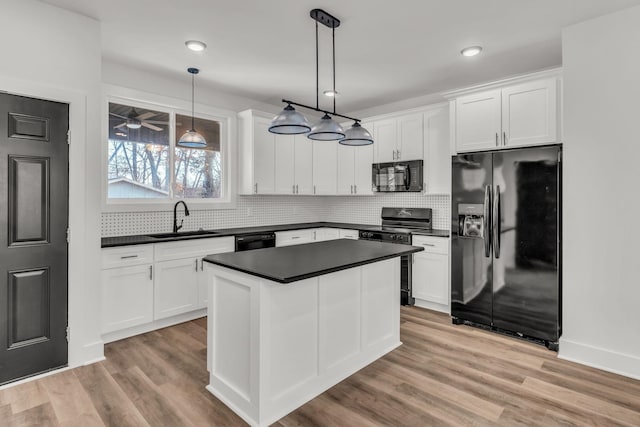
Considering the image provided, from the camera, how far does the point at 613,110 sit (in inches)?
108

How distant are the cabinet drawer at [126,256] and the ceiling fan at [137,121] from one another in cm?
145

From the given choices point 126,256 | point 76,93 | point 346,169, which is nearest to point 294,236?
point 346,169

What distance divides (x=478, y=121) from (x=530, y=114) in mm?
483

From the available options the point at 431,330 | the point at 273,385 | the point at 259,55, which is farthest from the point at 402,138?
the point at 273,385

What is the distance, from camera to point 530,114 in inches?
130

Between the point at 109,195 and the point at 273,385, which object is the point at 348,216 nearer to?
the point at 109,195

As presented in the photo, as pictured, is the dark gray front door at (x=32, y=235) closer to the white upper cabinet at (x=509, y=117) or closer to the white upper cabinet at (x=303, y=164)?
the white upper cabinet at (x=303, y=164)

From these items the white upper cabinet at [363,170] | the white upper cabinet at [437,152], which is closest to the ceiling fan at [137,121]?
the white upper cabinet at [363,170]

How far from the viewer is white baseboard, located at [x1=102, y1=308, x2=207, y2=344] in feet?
11.0

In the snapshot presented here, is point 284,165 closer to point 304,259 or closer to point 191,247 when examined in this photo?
point 191,247

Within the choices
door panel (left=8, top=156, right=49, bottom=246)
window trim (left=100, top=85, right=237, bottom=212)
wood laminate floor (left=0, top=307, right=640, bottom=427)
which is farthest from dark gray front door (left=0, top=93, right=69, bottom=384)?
window trim (left=100, top=85, right=237, bottom=212)

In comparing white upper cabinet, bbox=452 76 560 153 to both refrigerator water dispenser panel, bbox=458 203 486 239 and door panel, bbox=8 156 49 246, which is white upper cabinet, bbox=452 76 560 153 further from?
door panel, bbox=8 156 49 246

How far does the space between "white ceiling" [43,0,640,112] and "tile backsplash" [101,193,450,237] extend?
1584mm

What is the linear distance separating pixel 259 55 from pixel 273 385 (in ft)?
9.88
